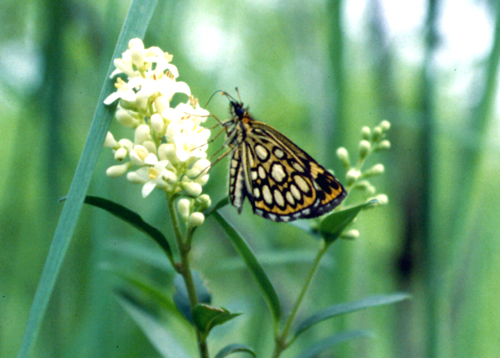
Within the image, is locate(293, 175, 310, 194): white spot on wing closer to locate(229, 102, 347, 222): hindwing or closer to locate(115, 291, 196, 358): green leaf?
locate(229, 102, 347, 222): hindwing

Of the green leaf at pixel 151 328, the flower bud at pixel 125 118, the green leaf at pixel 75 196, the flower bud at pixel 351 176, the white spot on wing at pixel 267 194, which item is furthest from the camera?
the white spot on wing at pixel 267 194

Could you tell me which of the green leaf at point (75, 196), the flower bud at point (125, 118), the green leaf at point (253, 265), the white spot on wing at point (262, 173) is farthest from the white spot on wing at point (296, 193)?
the green leaf at point (75, 196)

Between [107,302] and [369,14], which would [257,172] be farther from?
[369,14]

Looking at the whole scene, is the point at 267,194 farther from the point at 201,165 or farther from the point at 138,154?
the point at 138,154

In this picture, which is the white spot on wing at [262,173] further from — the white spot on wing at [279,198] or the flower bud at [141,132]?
the flower bud at [141,132]

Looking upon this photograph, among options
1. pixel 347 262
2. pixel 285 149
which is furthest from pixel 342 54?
pixel 347 262

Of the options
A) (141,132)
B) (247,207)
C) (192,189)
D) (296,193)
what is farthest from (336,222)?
(247,207)
